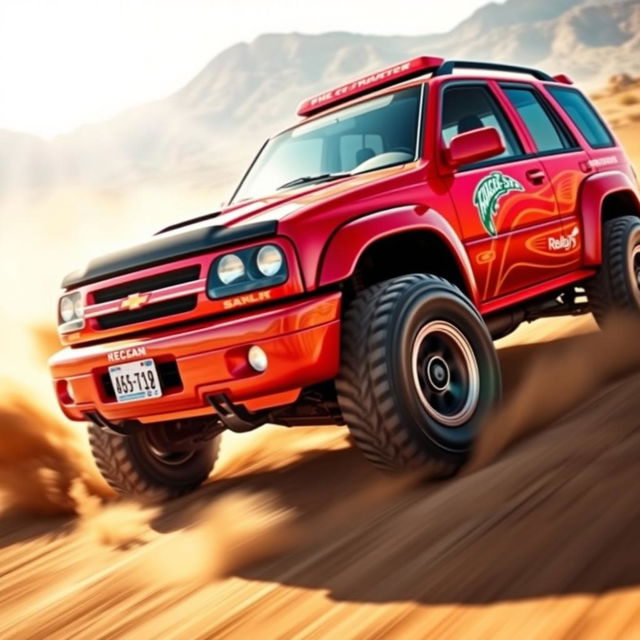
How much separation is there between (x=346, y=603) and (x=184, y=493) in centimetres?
236

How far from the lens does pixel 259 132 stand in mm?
136500

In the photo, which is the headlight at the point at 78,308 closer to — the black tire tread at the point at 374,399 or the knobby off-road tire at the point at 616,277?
the black tire tread at the point at 374,399

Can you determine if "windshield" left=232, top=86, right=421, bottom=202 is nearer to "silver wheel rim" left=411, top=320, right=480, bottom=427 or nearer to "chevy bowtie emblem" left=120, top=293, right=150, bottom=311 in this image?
"silver wheel rim" left=411, top=320, right=480, bottom=427

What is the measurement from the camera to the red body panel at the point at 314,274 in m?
3.46

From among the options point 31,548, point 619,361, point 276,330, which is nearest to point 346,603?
point 276,330

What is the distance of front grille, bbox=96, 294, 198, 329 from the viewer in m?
3.65

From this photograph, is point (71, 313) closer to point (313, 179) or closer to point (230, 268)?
point (230, 268)

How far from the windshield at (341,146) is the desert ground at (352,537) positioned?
141 centimetres

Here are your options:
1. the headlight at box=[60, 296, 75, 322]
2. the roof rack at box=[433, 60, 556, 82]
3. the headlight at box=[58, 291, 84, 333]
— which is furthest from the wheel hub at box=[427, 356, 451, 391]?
the roof rack at box=[433, 60, 556, 82]

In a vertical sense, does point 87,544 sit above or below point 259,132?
below

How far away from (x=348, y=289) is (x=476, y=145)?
89cm

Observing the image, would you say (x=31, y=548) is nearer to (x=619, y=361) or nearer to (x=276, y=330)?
(x=276, y=330)

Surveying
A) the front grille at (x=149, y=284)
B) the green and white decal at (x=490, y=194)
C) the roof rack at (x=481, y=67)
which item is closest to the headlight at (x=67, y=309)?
the front grille at (x=149, y=284)

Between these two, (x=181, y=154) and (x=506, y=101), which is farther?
(x=181, y=154)
